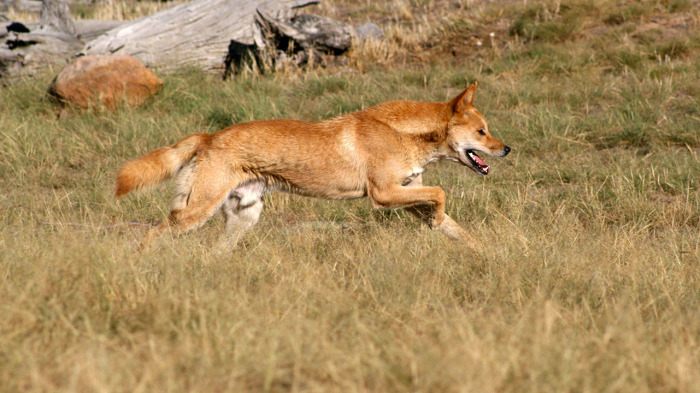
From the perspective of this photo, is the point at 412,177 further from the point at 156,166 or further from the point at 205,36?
the point at 205,36

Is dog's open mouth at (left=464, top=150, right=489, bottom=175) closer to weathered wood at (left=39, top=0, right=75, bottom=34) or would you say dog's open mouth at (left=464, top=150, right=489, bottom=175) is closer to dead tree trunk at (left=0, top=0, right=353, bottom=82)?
dead tree trunk at (left=0, top=0, right=353, bottom=82)

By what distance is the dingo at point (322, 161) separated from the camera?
5.28 meters

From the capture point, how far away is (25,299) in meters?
3.43

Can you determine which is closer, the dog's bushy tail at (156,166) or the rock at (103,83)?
the dog's bushy tail at (156,166)

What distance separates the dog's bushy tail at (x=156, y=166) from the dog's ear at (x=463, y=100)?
2.11m

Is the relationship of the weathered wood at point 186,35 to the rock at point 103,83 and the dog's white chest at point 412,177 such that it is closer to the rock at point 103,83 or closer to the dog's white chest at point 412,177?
the rock at point 103,83

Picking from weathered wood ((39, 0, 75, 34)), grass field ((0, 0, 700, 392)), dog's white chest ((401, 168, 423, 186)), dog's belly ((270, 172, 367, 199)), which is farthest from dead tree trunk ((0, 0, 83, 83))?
dog's white chest ((401, 168, 423, 186))

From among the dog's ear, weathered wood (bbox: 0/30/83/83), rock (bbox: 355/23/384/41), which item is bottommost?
rock (bbox: 355/23/384/41)

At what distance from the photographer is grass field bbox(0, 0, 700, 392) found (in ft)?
9.82

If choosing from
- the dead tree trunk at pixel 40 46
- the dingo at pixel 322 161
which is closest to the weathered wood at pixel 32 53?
the dead tree trunk at pixel 40 46

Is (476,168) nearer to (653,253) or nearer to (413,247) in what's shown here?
(413,247)

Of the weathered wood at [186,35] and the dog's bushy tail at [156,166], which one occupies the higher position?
the dog's bushy tail at [156,166]

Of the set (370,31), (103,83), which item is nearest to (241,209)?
(103,83)

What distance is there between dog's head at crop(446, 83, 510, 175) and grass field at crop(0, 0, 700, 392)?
597mm
